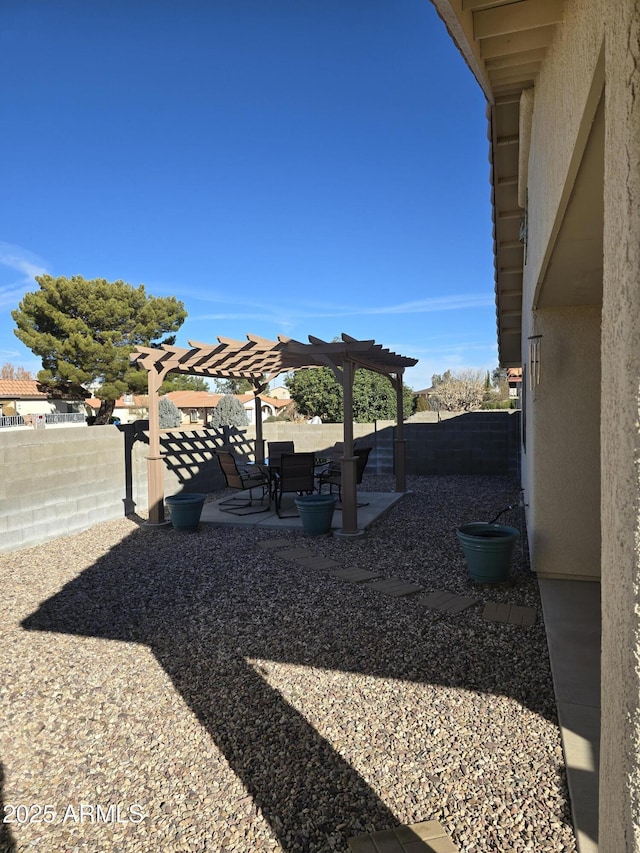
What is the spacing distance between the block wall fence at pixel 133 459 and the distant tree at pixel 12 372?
54.4 metres

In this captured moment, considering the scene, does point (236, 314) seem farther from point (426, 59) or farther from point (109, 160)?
point (426, 59)

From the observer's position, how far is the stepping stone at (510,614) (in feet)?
12.8

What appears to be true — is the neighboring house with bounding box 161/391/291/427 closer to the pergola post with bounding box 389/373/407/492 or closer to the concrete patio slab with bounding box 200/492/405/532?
the pergola post with bounding box 389/373/407/492

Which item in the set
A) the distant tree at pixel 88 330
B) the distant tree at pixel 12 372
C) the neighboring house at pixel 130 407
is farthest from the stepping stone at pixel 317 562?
the distant tree at pixel 12 372

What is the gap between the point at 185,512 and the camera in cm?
738

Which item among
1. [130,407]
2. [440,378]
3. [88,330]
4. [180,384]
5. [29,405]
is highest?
[88,330]

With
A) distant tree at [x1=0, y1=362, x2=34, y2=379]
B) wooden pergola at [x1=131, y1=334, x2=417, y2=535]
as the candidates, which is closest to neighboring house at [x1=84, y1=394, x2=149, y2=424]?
distant tree at [x1=0, y1=362, x2=34, y2=379]

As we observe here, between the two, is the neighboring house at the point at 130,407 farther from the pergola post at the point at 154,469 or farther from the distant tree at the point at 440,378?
the pergola post at the point at 154,469

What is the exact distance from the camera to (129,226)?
20.5 meters

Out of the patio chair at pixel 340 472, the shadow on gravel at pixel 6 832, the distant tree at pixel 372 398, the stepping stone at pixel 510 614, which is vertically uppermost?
the distant tree at pixel 372 398

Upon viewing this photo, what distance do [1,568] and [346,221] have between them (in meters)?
18.0

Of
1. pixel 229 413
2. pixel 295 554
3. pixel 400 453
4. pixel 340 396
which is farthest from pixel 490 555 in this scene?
pixel 229 413

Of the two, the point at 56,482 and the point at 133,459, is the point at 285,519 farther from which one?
the point at 56,482

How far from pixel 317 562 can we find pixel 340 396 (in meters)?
20.2
